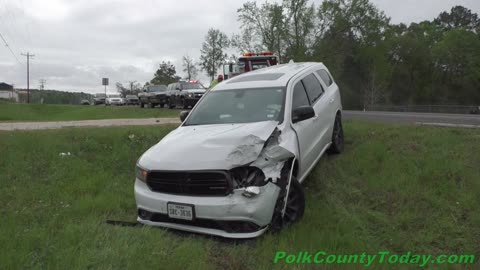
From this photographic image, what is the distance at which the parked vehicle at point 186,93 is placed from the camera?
21062 millimetres

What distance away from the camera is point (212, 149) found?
438 centimetres

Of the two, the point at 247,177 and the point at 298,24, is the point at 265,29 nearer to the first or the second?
the point at 298,24

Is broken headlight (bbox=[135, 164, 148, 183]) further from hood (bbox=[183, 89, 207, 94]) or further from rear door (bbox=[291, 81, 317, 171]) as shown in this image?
hood (bbox=[183, 89, 207, 94])

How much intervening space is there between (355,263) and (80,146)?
651 cm

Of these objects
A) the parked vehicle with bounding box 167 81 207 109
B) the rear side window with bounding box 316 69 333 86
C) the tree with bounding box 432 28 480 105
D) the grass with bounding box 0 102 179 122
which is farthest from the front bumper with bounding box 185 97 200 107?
A: the tree with bounding box 432 28 480 105

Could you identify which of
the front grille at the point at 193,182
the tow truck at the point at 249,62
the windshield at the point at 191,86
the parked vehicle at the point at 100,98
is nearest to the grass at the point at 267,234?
the front grille at the point at 193,182

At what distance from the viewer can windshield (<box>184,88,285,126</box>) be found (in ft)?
17.5

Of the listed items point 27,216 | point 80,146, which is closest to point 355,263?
point 27,216

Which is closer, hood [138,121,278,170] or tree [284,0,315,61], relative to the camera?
hood [138,121,278,170]

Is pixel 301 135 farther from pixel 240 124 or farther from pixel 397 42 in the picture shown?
pixel 397 42

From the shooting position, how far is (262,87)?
585 centimetres

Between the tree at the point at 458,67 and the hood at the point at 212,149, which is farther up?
the tree at the point at 458,67

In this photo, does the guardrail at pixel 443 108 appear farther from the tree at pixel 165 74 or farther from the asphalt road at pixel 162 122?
the tree at pixel 165 74

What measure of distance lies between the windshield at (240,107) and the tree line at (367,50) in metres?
44.2
